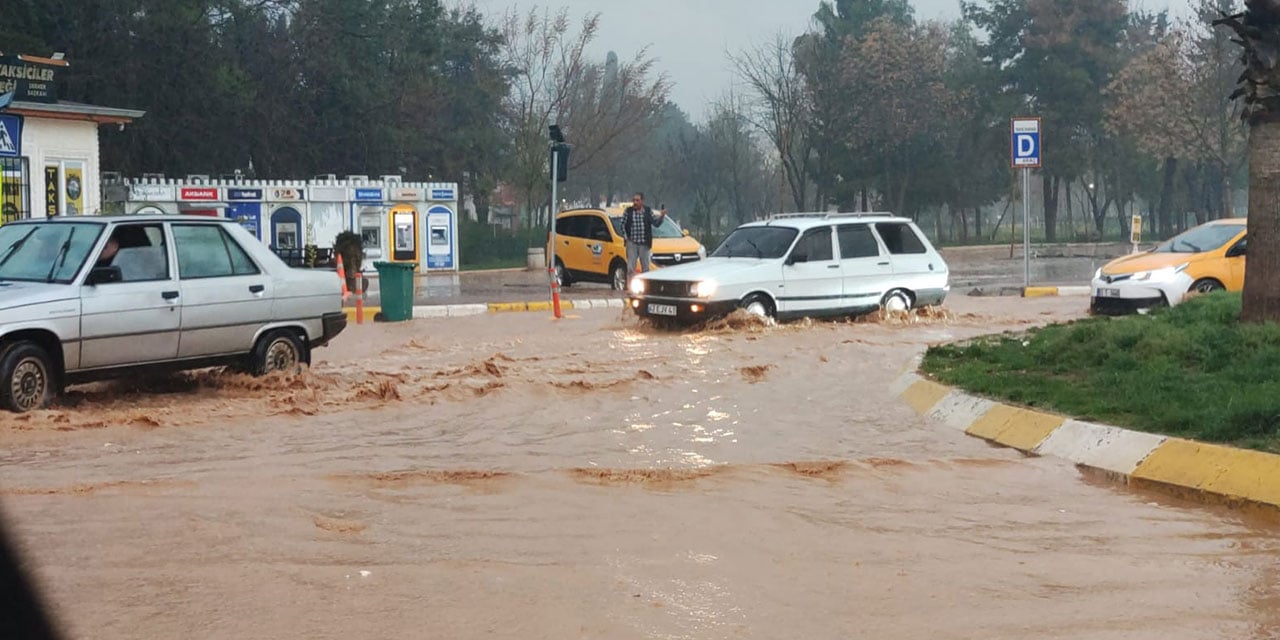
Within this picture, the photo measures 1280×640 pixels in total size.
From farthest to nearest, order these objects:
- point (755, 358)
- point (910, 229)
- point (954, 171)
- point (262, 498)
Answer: point (954, 171)
point (910, 229)
point (755, 358)
point (262, 498)

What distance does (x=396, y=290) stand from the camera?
2008cm

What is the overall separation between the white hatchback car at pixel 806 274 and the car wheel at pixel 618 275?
953 cm

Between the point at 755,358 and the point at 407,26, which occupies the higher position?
the point at 407,26

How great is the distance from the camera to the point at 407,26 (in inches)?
2260

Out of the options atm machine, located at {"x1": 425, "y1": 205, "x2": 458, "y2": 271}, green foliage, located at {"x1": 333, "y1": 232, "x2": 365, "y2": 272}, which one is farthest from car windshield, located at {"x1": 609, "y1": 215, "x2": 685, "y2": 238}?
atm machine, located at {"x1": 425, "y1": 205, "x2": 458, "y2": 271}

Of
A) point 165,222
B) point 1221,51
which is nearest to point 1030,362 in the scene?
point 165,222

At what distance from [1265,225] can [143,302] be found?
28.6 feet

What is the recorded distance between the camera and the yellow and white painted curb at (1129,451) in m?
6.98

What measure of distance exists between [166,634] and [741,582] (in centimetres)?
216

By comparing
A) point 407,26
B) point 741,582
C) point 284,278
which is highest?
point 407,26

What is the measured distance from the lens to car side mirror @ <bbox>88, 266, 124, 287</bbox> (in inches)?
407

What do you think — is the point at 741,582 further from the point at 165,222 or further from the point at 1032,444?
the point at 165,222

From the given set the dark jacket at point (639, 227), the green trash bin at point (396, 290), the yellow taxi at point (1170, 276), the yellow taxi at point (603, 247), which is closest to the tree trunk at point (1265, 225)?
the yellow taxi at point (1170, 276)

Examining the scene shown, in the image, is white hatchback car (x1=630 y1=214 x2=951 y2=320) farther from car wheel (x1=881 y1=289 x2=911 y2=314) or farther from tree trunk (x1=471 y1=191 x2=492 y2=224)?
tree trunk (x1=471 y1=191 x2=492 y2=224)
